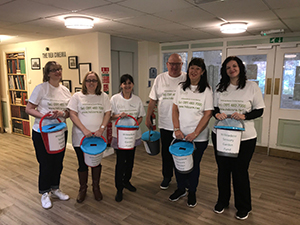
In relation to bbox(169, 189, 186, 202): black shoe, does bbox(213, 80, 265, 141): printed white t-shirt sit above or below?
above

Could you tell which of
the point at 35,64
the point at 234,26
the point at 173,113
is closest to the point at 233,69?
the point at 173,113

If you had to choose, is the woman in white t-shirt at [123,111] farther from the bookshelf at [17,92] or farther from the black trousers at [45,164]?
the bookshelf at [17,92]

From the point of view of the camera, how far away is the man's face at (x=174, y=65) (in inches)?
106

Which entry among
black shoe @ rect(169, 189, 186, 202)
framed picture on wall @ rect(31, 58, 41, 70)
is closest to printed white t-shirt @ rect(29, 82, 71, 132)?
black shoe @ rect(169, 189, 186, 202)

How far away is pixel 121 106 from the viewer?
263 cm

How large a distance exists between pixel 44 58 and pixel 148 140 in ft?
11.4

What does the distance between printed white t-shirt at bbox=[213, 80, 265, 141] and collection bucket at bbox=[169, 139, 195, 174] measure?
0.50 meters

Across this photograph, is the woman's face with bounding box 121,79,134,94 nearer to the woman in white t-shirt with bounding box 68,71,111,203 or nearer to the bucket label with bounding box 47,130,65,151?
the woman in white t-shirt with bounding box 68,71,111,203

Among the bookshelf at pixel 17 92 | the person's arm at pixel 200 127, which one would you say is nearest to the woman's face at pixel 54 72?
the person's arm at pixel 200 127

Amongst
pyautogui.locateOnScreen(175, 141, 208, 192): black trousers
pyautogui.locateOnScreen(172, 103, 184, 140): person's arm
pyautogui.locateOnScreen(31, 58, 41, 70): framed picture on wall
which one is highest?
pyautogui.locateOnScreen(31, 58, 41, 70): framed picture on wall

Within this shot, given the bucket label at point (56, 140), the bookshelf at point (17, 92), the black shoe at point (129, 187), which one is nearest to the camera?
the bucket label at point (56, 140)

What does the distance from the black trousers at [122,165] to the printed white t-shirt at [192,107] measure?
69 centimetres

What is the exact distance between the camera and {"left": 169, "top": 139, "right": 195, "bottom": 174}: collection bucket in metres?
2.23

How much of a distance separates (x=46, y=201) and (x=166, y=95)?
1.78 meters
